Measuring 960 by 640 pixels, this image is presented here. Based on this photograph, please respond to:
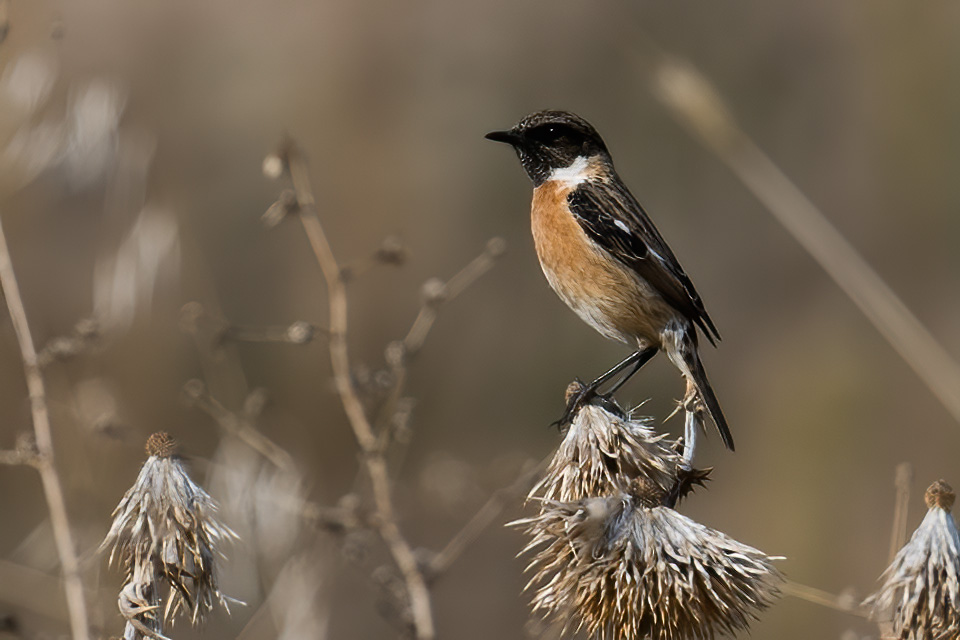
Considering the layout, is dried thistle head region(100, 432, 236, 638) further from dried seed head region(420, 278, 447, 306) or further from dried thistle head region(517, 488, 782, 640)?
dried seed head region(420, 278, 447, 306)

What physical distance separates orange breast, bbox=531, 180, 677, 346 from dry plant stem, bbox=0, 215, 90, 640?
213cm

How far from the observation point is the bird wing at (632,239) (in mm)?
3939

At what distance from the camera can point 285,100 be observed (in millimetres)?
10297

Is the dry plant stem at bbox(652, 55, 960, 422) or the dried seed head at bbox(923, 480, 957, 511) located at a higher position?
the dry plant stem at bbox(652, 55, 960, 422)

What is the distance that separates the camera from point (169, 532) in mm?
2076

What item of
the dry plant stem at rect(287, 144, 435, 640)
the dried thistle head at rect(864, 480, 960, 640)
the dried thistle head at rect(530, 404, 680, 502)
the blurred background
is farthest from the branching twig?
the blurred background

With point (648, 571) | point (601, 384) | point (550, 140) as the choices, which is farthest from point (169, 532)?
point (550, 140)

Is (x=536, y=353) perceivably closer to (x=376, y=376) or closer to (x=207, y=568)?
(x=376, y=376)

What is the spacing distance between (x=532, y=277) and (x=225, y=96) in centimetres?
363

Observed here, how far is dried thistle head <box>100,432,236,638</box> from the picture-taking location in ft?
6.74

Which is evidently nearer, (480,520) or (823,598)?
(823,598)

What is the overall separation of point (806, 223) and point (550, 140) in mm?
1485

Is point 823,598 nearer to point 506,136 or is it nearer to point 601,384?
point 601,384

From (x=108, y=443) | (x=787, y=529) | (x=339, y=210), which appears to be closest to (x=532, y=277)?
(x=339, y=210)
